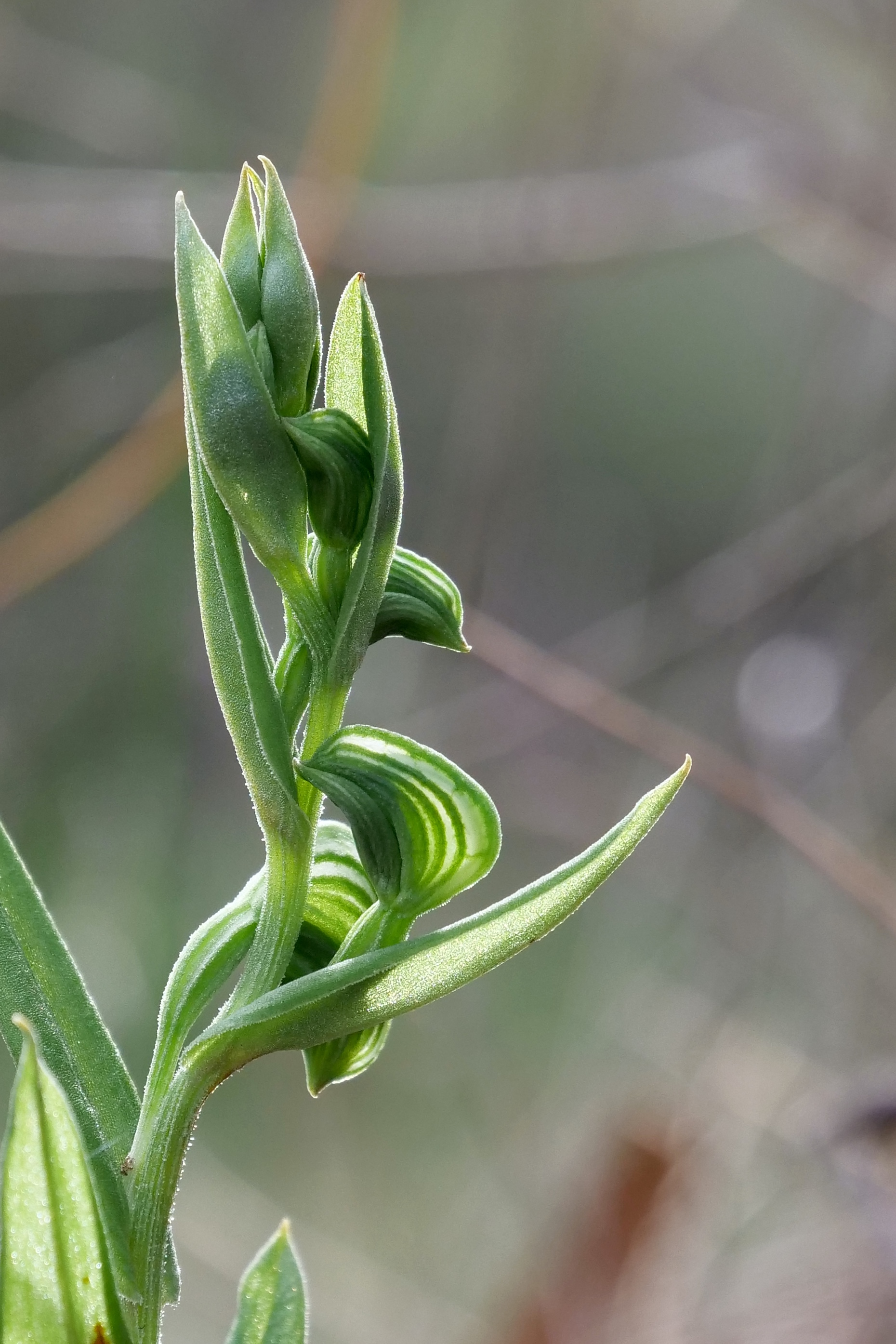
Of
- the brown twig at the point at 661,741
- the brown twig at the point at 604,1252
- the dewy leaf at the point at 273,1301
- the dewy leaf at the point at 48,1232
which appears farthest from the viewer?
the brown twig at the point at 604,1252

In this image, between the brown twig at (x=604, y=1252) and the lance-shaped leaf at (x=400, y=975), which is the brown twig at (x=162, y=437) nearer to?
the brown twig at (x=604, y=1252)

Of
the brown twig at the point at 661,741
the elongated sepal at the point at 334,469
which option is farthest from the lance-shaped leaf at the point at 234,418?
the brown twig at the point at 661,741

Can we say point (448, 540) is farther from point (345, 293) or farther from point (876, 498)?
point (345, 293)

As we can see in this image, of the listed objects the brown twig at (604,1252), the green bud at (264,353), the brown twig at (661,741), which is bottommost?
the brown twig at (604,1252)

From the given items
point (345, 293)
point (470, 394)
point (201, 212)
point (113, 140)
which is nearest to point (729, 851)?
point (470, 394)

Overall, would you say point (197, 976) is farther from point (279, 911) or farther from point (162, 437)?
point (162, 437)

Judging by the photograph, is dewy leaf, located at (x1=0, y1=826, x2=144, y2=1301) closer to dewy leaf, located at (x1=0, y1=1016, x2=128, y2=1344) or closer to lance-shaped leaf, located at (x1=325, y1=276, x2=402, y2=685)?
dewy leaf, located at (x1=0, y1=1016, x2=128, y2=1344)

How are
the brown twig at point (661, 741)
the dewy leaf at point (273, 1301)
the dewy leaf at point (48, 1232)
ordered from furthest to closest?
the brown twig at point (661, 741) → the dewy leaf at point (273, 1301) → the dewy leaf at point (48, 1232)
